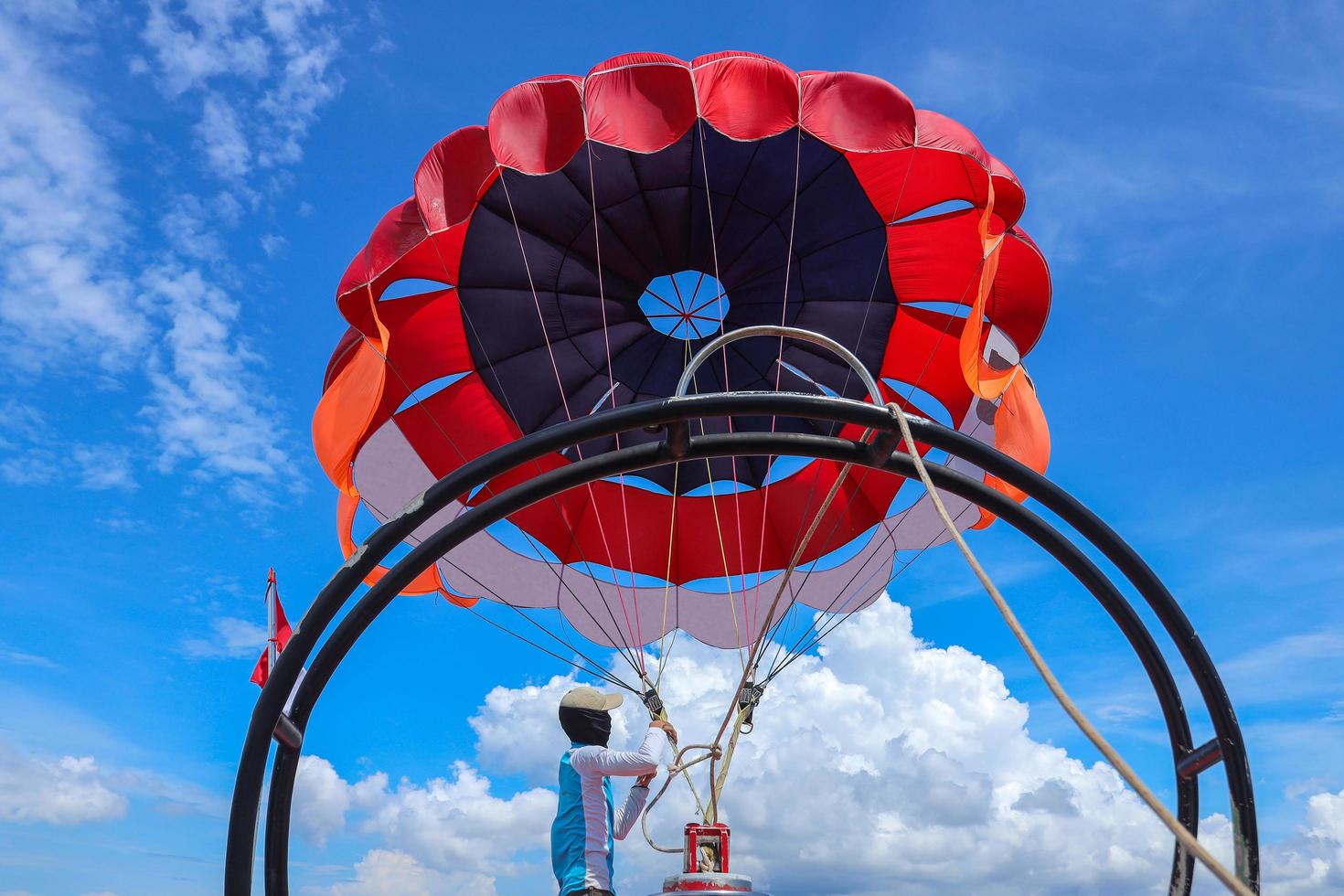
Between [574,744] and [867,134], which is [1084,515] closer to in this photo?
[574,744]

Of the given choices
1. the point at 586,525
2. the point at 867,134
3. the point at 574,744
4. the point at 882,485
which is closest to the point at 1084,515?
the point at 574,744

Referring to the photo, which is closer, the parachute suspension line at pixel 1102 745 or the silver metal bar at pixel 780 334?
the parachute suspension line at pixel 1102 745

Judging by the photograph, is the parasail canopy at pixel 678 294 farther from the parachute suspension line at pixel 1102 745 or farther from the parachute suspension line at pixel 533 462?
the parachute suspension line at pixel 1102 745

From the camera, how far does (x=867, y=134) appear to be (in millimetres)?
6746

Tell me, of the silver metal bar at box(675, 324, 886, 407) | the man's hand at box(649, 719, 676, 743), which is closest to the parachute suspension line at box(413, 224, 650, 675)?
the man's hand at box(649, 719, 676, 743)

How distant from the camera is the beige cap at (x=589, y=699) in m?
4.88

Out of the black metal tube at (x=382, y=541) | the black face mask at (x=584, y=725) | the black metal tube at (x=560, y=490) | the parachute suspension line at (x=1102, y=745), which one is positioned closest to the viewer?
the parachute suspension line at (x=1102, y=745)

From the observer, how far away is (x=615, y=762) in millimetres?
4668

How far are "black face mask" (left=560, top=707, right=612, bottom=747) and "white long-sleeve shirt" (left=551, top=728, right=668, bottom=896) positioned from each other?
0.23ft

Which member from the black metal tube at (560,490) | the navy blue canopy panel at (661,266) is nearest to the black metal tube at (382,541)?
the black metal tube at (560,490)

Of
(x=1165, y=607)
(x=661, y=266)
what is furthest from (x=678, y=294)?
(x=1165, y=607)

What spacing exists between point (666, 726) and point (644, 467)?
212cm

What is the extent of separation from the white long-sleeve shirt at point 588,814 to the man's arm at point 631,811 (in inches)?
7.7

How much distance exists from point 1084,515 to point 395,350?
5715 mm
